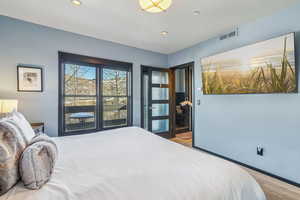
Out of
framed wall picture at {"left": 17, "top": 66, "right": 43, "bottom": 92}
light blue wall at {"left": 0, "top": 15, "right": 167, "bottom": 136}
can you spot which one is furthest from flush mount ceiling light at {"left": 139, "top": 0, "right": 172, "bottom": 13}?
framed wall picture at {"left": 17, "top": 66, "right": 43, "bottom": 92}

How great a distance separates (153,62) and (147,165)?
365 centimetres

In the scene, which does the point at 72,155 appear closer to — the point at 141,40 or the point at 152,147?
the point at 152,147

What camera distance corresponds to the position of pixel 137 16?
7.95 ft

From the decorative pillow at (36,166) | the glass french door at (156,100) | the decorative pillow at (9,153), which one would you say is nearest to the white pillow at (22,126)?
the decorative pillow at (9,153)

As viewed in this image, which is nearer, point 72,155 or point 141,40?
point 72,155

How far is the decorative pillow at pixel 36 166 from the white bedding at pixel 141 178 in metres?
0.04

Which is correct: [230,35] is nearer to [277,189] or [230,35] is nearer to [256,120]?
[256,120]

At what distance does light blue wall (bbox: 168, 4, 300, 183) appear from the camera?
214cm

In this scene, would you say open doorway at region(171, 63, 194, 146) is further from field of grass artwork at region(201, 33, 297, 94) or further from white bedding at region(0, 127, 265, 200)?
white bedding at region(0, 127, 265, 200)

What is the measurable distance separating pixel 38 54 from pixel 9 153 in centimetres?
266

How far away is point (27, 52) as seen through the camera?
8.86 ft

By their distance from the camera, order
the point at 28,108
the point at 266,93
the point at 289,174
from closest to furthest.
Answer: the point at 289,174, the point at 266,93, the point at 28,108

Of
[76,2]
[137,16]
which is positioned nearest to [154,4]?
[137,16]

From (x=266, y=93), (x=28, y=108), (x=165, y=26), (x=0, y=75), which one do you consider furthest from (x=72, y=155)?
(x=266, y=93)
